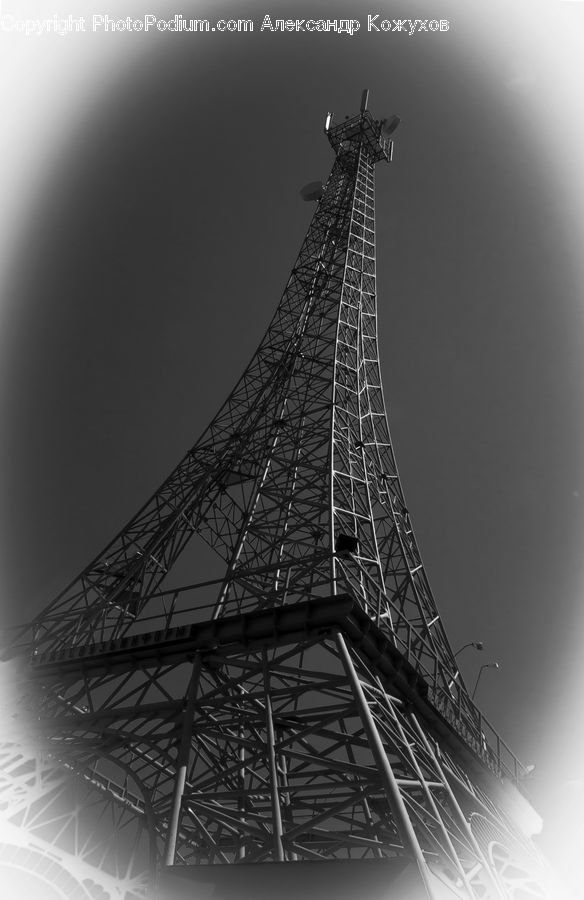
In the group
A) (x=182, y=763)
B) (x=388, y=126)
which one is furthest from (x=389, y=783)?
(x=388, y=126)

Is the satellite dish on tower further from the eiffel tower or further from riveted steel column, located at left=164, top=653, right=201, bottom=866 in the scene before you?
riveted steel column, located at left=164, top=653, right=201, bottom=866

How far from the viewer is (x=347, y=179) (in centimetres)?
4700

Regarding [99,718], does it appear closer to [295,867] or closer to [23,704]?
[23,704]

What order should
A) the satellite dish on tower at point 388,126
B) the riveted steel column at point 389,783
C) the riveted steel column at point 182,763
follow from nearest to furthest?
the riveted steel column at point 389,783 → the riveted steel column at point 182,763 → the satellite dish on tower at point 388,126

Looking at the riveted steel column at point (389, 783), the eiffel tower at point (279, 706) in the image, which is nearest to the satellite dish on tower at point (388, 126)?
the eiffel tower at point (279, 706)

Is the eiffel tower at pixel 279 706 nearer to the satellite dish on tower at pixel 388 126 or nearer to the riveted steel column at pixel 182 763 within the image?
the riveted steel column at pixel 182 763

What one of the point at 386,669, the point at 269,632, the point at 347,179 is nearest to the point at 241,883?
the point at 269,632

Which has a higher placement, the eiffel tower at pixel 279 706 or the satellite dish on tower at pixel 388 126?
the satellite dish on tower at pixel 388 126

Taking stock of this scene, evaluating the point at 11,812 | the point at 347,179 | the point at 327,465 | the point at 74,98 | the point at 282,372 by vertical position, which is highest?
the point at 347,179

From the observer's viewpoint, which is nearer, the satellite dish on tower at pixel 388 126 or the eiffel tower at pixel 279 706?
the eiffel tower at pixel 279 706

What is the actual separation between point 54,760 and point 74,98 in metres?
22.1

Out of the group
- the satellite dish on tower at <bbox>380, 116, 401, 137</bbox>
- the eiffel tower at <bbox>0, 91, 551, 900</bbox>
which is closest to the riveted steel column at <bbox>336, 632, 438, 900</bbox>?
the eiffel tower at <bbox>0, 91, 551, 900</bbox>

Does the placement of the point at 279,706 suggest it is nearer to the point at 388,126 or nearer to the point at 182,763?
the point at 182,763

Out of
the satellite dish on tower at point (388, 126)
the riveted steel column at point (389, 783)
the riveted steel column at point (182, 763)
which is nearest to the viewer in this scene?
the riveted steel column at point (389, 783)
